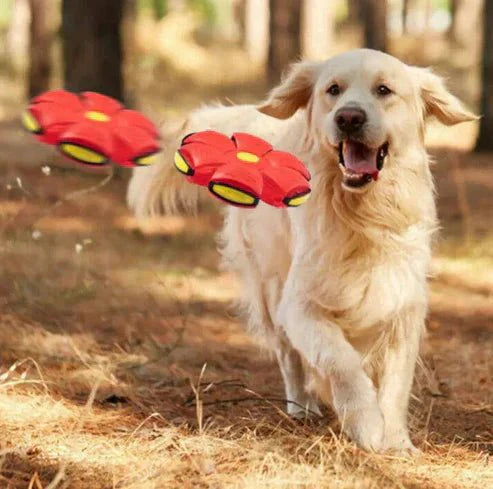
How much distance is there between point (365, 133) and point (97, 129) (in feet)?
3.03

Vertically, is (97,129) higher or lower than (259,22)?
higher

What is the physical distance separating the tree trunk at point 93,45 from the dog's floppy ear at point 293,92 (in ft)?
20.2

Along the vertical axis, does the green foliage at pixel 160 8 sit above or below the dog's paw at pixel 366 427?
below

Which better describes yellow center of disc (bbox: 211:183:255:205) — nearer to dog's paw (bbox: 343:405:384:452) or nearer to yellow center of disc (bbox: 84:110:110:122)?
yellow center of disc (bbox: 84:110:110:122)

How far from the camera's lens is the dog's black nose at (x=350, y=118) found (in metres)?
3.92

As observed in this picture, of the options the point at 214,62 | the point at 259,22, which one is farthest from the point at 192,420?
the point at 259,22

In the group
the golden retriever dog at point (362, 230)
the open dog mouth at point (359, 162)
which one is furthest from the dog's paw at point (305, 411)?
the open dog mouth at point (359, 162)

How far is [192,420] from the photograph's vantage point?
4395 millimetres

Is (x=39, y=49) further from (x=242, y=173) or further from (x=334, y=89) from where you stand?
(x=242, y=173)

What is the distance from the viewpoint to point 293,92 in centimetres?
451

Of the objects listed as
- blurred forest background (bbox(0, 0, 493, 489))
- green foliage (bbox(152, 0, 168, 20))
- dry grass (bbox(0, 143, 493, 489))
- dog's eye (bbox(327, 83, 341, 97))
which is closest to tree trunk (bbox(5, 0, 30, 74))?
green foliage (bbox(152, 0, 168, 20))

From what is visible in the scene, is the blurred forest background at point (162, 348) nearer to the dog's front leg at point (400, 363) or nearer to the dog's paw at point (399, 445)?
the dog's paw at point (399, 445)

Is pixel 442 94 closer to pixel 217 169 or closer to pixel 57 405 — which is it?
pixel 217 169

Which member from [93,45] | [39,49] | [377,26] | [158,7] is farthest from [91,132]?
[158,7]
